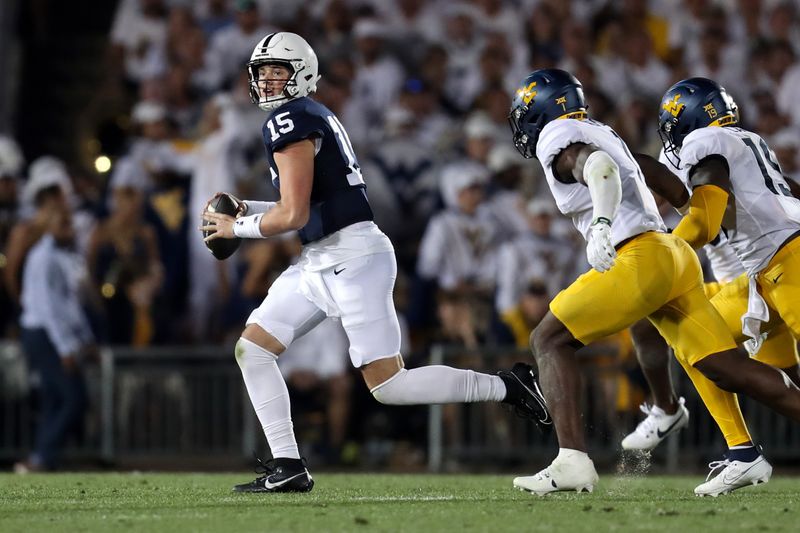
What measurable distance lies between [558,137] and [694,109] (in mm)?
1074

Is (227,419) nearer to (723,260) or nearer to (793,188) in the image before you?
(723,260)

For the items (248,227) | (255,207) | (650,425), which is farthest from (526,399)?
(255,207)

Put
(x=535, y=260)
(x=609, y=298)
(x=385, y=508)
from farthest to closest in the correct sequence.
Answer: (x=535, y=260) → (x=609, y=298) → (x=385, y=508)

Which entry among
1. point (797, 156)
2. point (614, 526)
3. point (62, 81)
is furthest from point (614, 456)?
point (62, 81)

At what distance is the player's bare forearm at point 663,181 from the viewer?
6.79 meters

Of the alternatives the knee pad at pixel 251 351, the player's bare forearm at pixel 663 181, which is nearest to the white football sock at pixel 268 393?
the knee pad at pixel 251 351

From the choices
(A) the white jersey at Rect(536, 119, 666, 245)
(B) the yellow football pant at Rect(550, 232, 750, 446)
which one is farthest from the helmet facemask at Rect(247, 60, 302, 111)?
(B) the yellow football pant at Rect(550, 232, 750, 446)

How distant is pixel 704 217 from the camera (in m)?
6.71

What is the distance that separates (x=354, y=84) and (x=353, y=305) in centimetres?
699

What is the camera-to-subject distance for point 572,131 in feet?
21.3

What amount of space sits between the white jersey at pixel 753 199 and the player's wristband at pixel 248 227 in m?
2.06

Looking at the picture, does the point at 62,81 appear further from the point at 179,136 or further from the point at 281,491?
the point at 281,491

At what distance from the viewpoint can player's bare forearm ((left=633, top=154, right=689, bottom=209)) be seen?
6789 mm

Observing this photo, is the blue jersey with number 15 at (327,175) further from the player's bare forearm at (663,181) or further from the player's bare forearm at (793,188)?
the player's bare forearm at (793,188)
